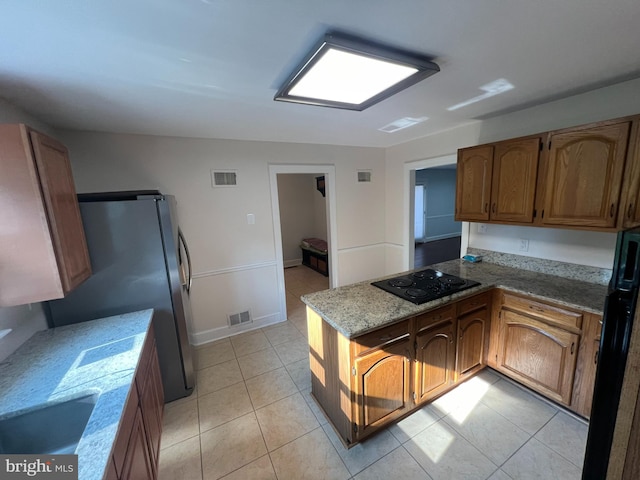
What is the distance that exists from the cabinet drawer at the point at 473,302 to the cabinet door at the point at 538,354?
0.55 feet

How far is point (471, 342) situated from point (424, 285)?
0.63m

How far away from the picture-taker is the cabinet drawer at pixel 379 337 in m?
1.49

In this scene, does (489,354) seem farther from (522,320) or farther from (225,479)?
(225,479)

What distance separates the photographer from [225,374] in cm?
244

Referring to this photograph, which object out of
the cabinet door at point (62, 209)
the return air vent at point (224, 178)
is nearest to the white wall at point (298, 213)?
the return air vent at point (224, 178)

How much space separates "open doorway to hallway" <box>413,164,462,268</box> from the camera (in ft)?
25.3

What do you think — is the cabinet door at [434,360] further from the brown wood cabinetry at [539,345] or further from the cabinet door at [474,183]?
the cabinet door at [474,183]

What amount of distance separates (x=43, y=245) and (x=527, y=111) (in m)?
3.56

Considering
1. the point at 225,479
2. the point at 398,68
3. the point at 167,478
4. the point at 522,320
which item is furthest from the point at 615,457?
the point at 167,478

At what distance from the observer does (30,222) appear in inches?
48.0

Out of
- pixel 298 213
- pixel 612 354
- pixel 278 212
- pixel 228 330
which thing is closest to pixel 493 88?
pixel 612 354

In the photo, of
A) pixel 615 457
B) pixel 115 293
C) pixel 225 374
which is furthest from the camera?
pixel 225 374

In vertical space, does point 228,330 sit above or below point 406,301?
below

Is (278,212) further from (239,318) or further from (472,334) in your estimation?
(472,334)
